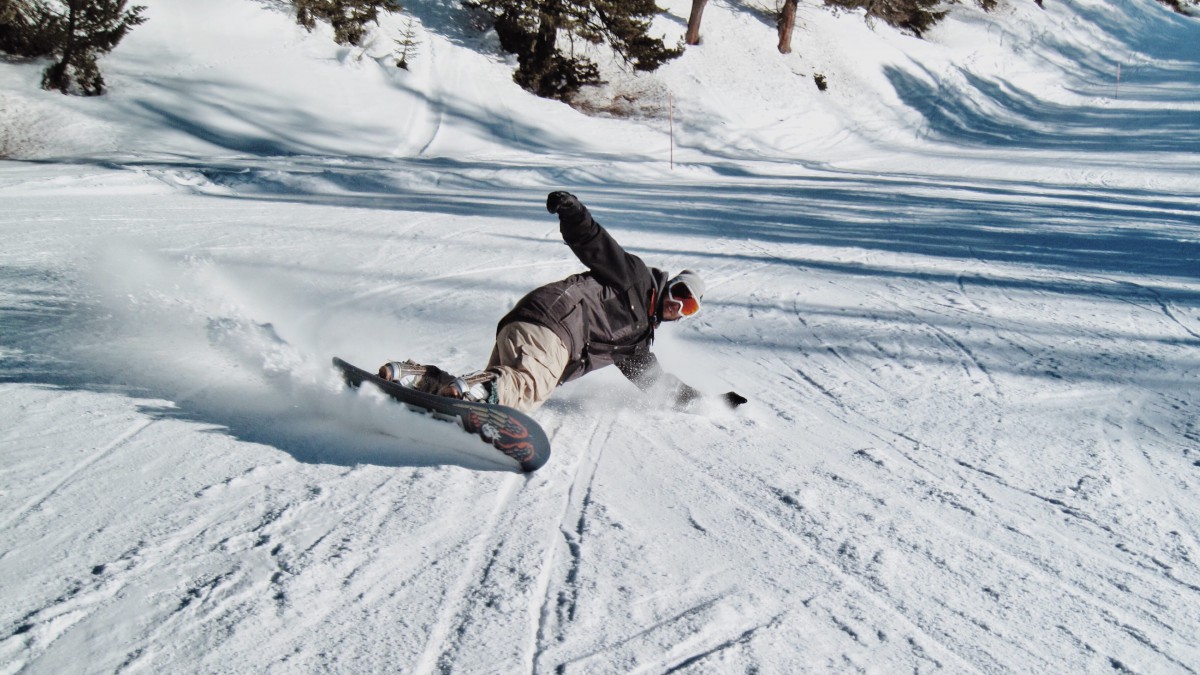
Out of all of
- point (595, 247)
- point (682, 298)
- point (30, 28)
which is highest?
point (30, 28)

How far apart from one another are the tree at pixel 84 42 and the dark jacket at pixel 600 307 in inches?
583

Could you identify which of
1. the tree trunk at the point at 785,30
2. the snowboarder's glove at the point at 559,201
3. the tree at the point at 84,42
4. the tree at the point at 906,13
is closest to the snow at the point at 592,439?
the snowboarder's glove at the point at 559,201

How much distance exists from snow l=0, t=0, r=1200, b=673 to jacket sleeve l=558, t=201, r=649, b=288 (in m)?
0.80

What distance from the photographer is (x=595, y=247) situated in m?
4.38

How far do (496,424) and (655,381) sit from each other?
130 centimetres

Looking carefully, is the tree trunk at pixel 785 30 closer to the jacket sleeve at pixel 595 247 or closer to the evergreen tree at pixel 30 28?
the evergreen tree at pixel 30 28

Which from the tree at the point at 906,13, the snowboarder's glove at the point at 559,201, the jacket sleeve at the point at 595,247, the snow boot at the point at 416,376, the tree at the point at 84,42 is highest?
the tree at the point at 906,13

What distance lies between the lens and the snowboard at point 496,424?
371 cm

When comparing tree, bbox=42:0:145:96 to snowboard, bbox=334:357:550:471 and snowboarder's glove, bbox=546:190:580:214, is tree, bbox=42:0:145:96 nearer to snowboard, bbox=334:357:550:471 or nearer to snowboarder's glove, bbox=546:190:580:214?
snowboarder's glove, bbox=546:190:580:214

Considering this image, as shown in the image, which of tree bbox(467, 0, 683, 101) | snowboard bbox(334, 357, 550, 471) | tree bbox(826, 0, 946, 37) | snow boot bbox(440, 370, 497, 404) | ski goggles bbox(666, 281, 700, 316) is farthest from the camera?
tree bbox(826, 0, 946, 37)

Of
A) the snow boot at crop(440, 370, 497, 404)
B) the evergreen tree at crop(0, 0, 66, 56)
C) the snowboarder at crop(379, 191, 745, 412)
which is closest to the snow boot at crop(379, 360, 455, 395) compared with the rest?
the snowboarder at crop(379, 191, 745, 412)

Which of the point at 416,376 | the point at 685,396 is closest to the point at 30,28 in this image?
the point at 416,376

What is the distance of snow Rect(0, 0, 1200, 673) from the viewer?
2.69 meters

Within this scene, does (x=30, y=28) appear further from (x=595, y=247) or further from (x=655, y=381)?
(x=655, y=381)
